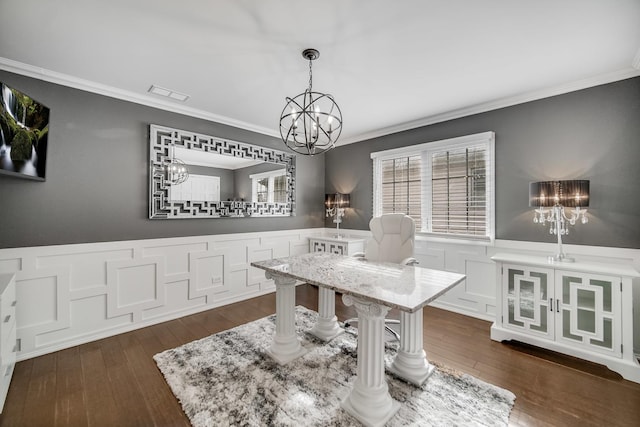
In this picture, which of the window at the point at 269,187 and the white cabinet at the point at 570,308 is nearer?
the white cabinet at the point at 570,308

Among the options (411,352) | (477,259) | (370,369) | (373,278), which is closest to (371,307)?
(373,278)

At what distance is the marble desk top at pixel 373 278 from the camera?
4.81 feet

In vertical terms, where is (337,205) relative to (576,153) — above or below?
below

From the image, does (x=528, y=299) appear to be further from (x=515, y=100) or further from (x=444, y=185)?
(x=515, y=100)

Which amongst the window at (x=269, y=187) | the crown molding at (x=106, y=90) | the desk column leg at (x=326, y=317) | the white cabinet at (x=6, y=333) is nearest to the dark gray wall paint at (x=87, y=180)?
the crown molding at (x=106, y=90)

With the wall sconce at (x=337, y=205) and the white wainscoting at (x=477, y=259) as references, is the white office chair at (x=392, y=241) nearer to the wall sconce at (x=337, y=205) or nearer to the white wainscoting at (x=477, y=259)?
the white wainscoting at (x=477, y=259)

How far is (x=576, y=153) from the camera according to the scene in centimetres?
256

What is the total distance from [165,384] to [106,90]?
9.39 ft

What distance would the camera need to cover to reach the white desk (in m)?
1.56

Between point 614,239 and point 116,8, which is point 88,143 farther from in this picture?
point 614,239

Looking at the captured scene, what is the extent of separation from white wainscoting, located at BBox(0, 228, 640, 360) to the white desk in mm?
1473

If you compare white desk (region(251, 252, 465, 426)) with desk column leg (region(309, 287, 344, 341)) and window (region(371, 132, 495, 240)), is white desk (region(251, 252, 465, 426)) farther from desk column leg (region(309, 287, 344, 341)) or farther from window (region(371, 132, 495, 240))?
window (region(371, 132, 495, 240))

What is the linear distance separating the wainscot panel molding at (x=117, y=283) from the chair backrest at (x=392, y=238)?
1909mm

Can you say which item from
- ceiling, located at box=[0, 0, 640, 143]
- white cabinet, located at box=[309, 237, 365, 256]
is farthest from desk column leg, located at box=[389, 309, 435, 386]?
ceiling, located at box=[0, 0, 640, 143]
